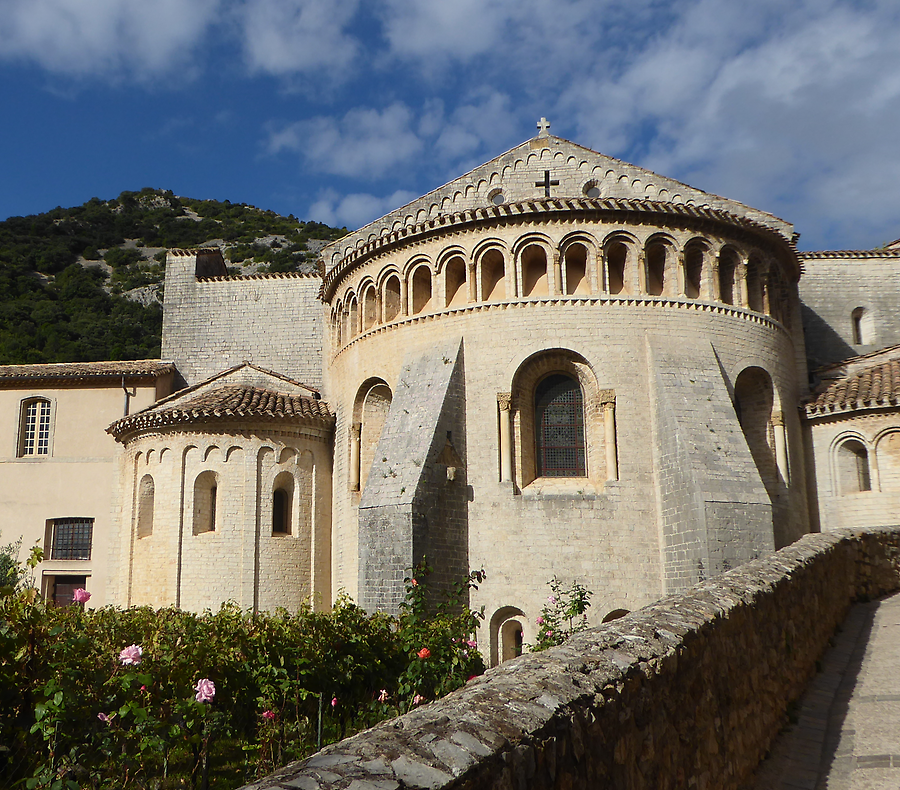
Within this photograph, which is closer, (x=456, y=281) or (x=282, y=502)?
(x=456, y=281)

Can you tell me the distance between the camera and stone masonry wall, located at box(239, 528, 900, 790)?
10.6 ft

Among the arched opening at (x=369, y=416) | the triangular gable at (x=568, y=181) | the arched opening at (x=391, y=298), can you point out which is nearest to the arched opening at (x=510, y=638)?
the arched opening at (x=369, y=416)

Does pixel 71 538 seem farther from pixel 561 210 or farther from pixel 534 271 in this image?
pixel 561 210

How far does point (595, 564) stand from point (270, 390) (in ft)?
32.2

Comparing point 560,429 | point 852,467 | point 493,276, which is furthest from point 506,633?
point 852,467

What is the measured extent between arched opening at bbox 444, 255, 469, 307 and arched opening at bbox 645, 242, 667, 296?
3.83 m

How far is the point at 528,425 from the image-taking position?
17297 millimetres

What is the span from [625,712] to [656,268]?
14.5m

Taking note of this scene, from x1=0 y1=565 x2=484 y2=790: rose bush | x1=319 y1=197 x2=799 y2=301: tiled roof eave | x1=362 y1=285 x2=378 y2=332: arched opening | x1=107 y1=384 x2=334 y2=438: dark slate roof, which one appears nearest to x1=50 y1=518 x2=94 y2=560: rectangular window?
x1=107 y1=384 x2=334 y2=438: dark slate roof

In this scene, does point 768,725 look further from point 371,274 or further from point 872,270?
point 872,270

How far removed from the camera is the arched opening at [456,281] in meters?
17.9

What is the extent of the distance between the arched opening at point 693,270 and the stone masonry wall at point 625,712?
965 centimetres

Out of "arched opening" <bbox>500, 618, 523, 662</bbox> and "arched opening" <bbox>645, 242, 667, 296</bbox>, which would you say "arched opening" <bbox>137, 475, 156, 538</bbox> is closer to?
"arched opening" <bbox>500, 618, 523, 662</bbox>

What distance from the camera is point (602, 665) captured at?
15.3 feet
